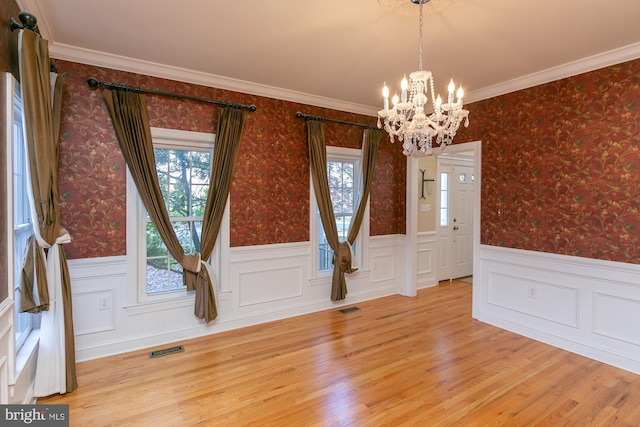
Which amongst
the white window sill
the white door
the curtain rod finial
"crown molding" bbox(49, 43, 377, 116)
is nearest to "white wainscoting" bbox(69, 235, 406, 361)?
the white window sill

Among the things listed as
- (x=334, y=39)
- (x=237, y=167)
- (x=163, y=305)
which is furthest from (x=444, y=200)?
(x=163, y=305)

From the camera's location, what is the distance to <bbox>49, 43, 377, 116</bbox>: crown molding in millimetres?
2881

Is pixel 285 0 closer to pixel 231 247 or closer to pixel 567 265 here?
pixel 231 247

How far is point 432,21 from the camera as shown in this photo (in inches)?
93.9

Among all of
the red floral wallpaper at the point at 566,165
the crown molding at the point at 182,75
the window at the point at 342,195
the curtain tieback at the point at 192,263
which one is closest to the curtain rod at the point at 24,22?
the crown molding at the point at 182,75

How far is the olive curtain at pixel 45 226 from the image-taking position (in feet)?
6.85

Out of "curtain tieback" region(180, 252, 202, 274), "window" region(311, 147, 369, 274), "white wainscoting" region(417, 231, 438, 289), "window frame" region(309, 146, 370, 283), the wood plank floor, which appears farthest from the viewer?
"white wainscoting" region(417, 231, 438, 289)

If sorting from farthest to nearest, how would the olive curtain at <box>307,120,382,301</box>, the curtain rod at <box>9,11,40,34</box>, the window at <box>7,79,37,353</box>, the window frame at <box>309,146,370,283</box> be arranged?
1. the window frame at <box>309,146,370,283</box>
2. the olive curtain at <box>307,120,382,301</box>
3. the window at <box>7,79,37,353</box>
4. the curtain rod at <box>9,11,40,34</box>

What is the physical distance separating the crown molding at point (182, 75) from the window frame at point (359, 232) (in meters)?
0.60

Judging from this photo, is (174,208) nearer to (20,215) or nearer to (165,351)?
(20,215)

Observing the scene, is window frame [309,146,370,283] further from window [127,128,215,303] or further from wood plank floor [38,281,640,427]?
window [127,128,215,303]

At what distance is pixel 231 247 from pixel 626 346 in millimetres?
3755

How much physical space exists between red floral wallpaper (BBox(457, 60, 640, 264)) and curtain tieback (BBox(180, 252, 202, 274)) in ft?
10.6

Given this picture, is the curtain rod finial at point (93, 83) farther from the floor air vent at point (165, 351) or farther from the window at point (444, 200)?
the window at point (444, 200)
